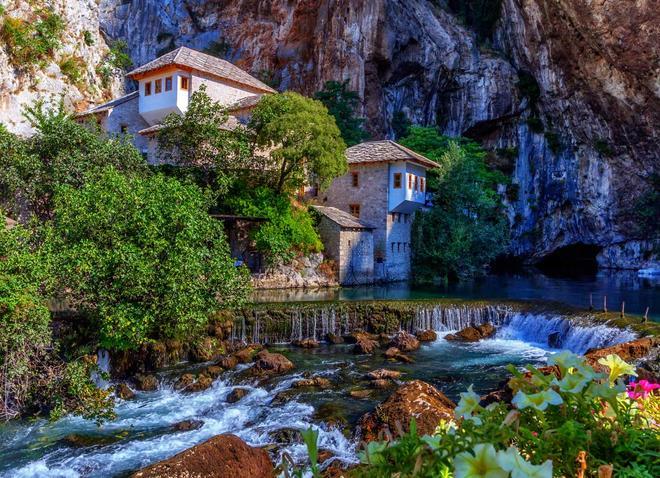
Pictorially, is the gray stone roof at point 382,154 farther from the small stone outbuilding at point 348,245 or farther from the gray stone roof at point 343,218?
the small stone outbuilding at point 348,245

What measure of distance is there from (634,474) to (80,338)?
50.5ft

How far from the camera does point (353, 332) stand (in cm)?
1997

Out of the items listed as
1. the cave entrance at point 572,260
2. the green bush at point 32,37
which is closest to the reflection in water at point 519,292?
the cave entrance at point 572,260

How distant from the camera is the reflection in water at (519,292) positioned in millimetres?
23950

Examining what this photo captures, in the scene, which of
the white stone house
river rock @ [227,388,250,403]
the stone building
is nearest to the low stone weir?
river rock @ [227,388,250,403]

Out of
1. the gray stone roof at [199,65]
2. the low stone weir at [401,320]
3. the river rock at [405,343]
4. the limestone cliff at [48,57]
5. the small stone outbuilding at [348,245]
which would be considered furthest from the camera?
the limestone cliff at [48,57]

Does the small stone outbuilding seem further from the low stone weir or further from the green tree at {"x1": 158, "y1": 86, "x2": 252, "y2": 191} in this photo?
the low stone weir

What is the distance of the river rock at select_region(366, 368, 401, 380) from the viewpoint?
13959 mm

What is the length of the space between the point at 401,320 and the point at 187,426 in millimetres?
11403

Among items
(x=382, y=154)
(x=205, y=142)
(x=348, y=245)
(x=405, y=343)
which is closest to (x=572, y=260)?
(x=382, y=154)

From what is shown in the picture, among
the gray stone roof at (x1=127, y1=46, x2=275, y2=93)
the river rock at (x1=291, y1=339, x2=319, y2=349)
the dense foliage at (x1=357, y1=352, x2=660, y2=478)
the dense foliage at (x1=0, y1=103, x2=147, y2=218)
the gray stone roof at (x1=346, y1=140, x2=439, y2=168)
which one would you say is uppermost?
the gray stone roof at (x1=127, y1=46, x2=275, y2=93)

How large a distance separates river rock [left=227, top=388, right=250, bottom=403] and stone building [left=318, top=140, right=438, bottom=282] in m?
18.9

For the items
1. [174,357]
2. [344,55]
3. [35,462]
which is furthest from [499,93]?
[35,462]

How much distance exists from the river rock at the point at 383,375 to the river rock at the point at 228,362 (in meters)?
4.27
